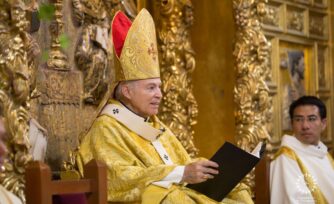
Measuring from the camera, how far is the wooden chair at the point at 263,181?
4730 millimetres

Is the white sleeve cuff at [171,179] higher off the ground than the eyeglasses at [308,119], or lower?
lower

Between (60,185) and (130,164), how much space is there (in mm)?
909

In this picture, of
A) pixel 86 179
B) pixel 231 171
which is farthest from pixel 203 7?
pixel 86 179

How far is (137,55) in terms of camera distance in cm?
446

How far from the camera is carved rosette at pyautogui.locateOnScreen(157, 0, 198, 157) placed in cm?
557

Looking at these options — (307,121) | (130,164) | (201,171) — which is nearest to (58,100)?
(130,164)

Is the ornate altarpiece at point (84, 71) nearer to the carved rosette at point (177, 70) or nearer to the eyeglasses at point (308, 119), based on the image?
the carved rosette at point (177, 70)

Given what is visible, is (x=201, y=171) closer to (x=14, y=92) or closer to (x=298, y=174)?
(x=14, y=92)

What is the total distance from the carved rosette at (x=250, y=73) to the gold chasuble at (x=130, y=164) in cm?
116

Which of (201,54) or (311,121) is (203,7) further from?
(311,121)

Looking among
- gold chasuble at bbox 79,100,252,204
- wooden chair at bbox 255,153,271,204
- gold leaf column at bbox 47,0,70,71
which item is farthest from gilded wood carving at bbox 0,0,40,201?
wooden chair at bbox 255,153,271,204

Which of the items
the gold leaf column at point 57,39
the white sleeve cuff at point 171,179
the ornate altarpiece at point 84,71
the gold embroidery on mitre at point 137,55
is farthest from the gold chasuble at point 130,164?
the gold leaf column at point 57,39

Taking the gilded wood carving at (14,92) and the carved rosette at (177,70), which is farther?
the carved rosette at (177,70)

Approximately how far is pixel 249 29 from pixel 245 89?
0.41 m
